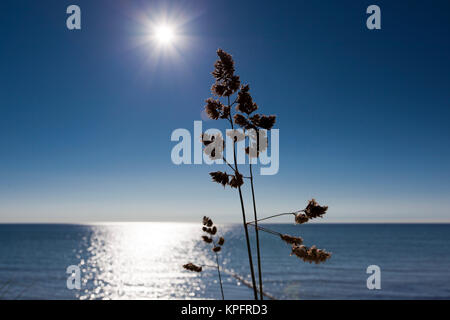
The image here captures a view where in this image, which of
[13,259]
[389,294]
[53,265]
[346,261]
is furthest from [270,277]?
[13,259]

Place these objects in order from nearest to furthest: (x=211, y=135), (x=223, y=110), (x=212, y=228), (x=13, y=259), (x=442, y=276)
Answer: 1. (x=211, y=135)
2. (x=223, y=110)
3. (x=212, y=228)
4. (x=442, y=276)
5. (x=13, y=259)

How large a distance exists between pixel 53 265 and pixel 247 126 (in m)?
76.9

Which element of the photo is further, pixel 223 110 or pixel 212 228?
pixel 212 228

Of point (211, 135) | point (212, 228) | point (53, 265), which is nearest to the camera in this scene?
point (211, 135)

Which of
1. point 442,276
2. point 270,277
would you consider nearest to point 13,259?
point 270,277

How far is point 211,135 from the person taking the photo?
5.44 ft

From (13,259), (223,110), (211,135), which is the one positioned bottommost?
(13,259)

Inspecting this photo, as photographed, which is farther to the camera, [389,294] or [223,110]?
[389,294]
